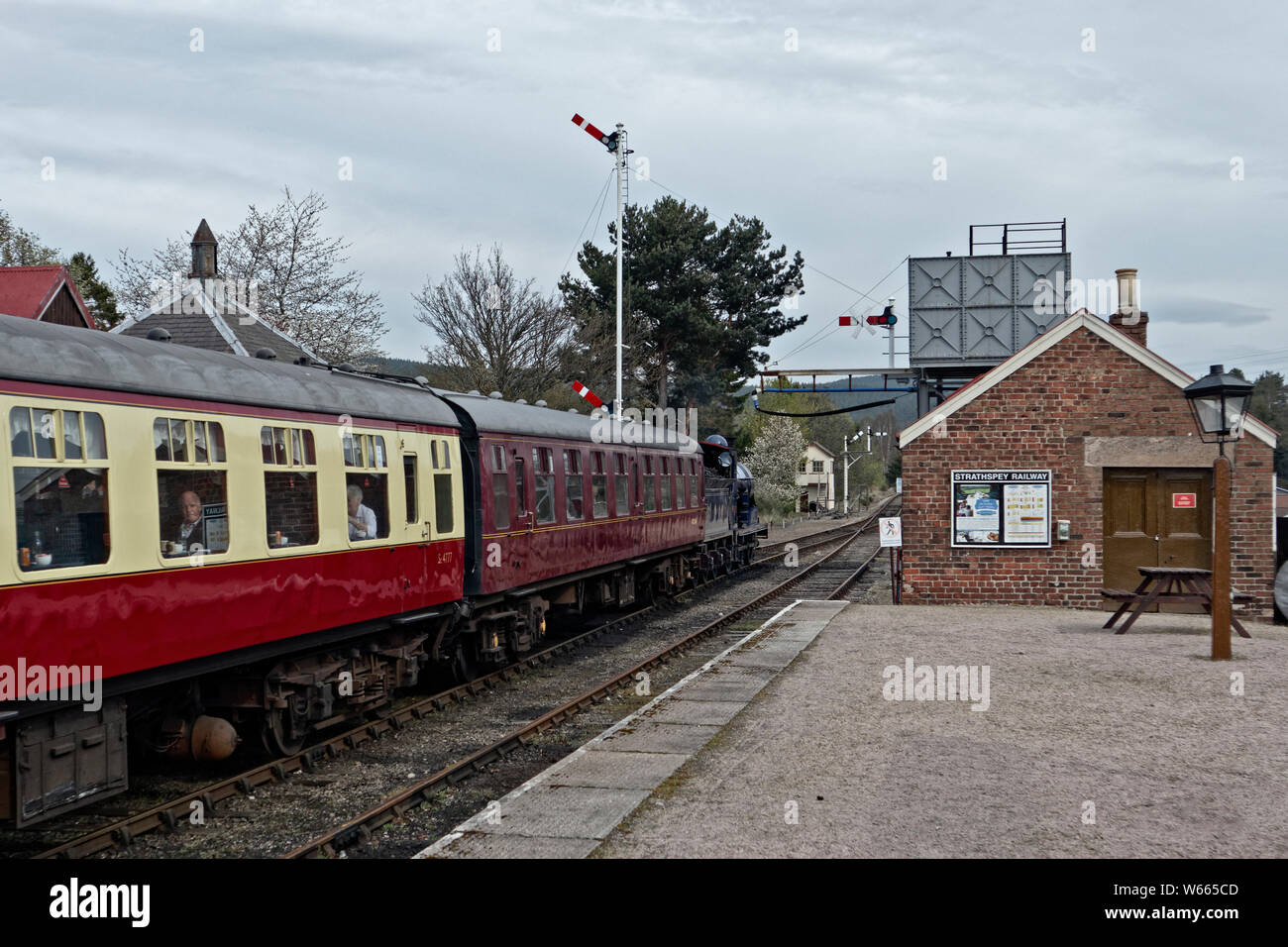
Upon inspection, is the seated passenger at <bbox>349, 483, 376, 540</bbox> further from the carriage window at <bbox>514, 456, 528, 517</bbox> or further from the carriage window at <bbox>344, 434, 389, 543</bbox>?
the carriage window at <bbox>514, 456, 528, 517</bbox>

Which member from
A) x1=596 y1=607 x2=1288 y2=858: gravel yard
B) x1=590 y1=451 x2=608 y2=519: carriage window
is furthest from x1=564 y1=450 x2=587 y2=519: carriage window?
x1=596 y1=607 x2=1288 y2=858: gravel yard

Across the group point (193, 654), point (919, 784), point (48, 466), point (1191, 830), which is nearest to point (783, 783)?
point (919, 784)

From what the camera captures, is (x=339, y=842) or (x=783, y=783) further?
(x=783, y=783)

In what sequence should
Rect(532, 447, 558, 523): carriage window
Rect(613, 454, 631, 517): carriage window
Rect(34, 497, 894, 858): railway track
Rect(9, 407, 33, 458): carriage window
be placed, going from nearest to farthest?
Rect(9, 407, 33, 458): carriage window → Rect(34, 497, 894, 858): railway track → Rect(532, 447, 558, 523): carriage window → Rect(613, 454, 631, 517): carriage window

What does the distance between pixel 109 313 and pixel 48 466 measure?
44010mm

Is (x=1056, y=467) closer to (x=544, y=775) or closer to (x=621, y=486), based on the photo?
(x=621, y=486)

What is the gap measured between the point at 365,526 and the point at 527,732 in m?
2.39

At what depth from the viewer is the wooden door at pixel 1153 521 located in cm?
1734

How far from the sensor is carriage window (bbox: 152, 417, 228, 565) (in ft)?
23.5

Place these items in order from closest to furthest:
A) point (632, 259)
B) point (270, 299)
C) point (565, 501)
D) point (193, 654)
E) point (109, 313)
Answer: point (193, 654) < point (565, 501) < point (270, 299) < point (632, 259) < point (109, 313)

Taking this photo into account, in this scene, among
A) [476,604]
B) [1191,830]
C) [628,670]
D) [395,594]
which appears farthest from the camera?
[628,670]

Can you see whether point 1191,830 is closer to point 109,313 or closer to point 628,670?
point 628,670

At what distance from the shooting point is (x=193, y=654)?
7469 mm

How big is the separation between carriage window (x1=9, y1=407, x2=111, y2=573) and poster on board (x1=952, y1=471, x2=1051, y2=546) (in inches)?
567
